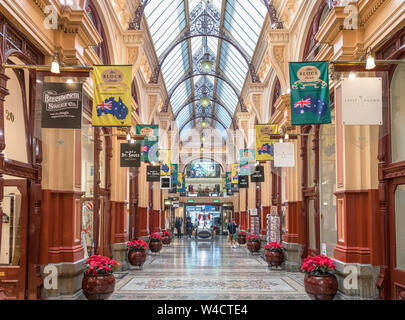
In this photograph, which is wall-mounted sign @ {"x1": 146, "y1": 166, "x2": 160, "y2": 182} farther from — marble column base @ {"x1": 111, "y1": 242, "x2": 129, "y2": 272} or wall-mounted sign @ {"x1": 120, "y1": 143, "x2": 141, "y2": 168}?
wall-mounted sign @ {"x1": 120, "y1": 143, "x2": 141, "y2": 168}

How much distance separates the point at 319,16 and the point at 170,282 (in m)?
8.65

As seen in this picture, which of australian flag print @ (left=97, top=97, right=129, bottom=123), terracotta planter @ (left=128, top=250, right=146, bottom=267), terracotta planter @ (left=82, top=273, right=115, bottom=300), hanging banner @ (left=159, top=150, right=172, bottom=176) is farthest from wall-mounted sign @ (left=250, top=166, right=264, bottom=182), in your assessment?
terracotta planter @ (left=82, top=273, right=115, bottom=300)

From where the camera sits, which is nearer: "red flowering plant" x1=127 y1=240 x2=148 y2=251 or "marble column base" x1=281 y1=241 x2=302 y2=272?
"marble column base" x1=281 y1=241 x2=302 y2=272

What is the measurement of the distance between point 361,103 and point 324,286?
3560 mm

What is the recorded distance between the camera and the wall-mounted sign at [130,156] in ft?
45.4

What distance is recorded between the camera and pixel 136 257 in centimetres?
1535

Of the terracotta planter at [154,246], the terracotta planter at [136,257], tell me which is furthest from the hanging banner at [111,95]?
the terracotta planter at [154,246]

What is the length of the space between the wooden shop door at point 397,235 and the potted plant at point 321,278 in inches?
42.0

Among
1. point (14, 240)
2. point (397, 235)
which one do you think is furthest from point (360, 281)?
point (14, 240)

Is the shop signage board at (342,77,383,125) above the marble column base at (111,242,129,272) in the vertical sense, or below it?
above

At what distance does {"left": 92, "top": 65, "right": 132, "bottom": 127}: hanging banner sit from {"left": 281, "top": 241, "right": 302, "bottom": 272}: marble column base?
7983mm

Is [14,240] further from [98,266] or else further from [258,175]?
[258,175]

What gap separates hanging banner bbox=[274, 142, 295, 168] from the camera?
1325 cm

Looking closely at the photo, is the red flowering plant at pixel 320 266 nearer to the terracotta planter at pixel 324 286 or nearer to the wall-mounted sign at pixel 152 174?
the terracotta planter at pixel 324 286
